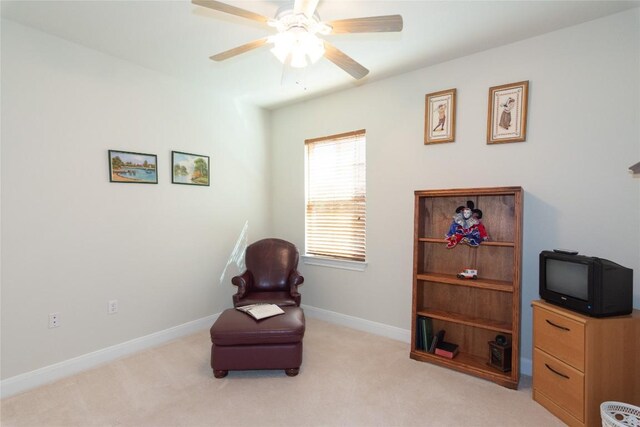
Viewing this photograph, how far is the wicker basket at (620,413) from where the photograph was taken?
1.71 meters

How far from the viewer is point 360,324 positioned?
347 centimetres

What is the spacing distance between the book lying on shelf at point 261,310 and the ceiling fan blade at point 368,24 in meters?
2.09

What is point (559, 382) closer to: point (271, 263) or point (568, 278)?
point (568, 278)

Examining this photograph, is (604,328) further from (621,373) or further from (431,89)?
(431,89)

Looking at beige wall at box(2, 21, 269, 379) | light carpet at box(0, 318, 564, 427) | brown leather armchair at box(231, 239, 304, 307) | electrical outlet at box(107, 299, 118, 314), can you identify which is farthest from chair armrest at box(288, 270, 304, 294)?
electrical outlet at box(107, 299, 118, 314)

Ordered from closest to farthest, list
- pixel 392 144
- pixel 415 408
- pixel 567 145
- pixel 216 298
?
pixel 415 408
pixel 567 145
pixel 392 144
pixel 216 298

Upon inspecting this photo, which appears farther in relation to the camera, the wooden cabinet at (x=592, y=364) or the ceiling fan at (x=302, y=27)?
the wooden cabinet at (x=592, y=364)

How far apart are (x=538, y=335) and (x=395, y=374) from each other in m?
1.06

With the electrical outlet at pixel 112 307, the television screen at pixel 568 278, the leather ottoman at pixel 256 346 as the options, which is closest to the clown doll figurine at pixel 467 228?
the television screen at pixel 568 278

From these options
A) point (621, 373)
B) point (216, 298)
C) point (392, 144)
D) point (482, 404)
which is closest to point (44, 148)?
point (216, 298)

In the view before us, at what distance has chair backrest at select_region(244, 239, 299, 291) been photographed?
3445 millimetres

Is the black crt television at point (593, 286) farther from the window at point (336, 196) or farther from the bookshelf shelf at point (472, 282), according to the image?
the window at point (336, 196)

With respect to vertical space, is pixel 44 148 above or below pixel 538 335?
above

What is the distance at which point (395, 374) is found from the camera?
2523 mm
